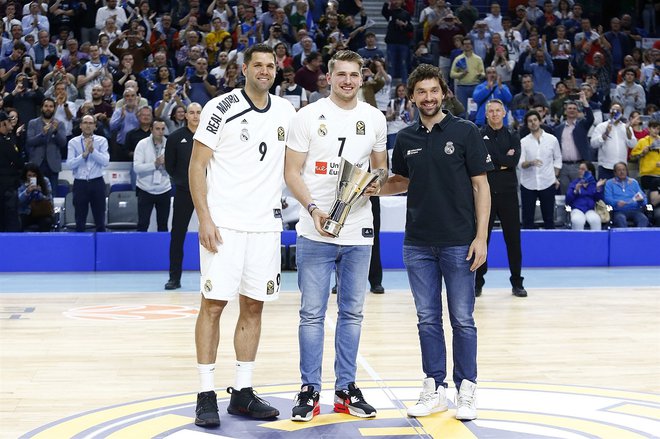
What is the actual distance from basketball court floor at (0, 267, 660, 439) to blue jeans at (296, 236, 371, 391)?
31 cm

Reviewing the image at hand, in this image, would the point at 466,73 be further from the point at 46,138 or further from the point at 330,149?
the point at 330,149

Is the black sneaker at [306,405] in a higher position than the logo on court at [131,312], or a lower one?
higher

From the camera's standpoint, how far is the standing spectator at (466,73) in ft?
59.0

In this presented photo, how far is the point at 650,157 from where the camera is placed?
16.5m

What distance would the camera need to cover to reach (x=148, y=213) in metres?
14.2

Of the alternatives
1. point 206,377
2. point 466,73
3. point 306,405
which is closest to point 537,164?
point 466,73

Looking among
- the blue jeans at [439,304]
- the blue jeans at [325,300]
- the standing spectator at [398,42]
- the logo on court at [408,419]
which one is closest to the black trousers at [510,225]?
the logo on court at [408,419]

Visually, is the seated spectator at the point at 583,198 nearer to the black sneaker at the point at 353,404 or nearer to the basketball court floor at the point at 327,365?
the basketball court floor at the point at 327,365

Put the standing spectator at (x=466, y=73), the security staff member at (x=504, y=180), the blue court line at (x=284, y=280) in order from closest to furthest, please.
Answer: the security staff member at (x=504, y=180) < the blue court line at (x=284, y=280) < the standing spectator at (x=466, y=73)

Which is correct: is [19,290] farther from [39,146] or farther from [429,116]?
[429,116]

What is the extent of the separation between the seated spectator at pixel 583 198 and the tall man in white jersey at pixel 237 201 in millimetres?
10174

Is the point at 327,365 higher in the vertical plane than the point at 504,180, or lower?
lower

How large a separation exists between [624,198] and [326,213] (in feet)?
35.0

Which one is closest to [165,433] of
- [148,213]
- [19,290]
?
[19,290]
